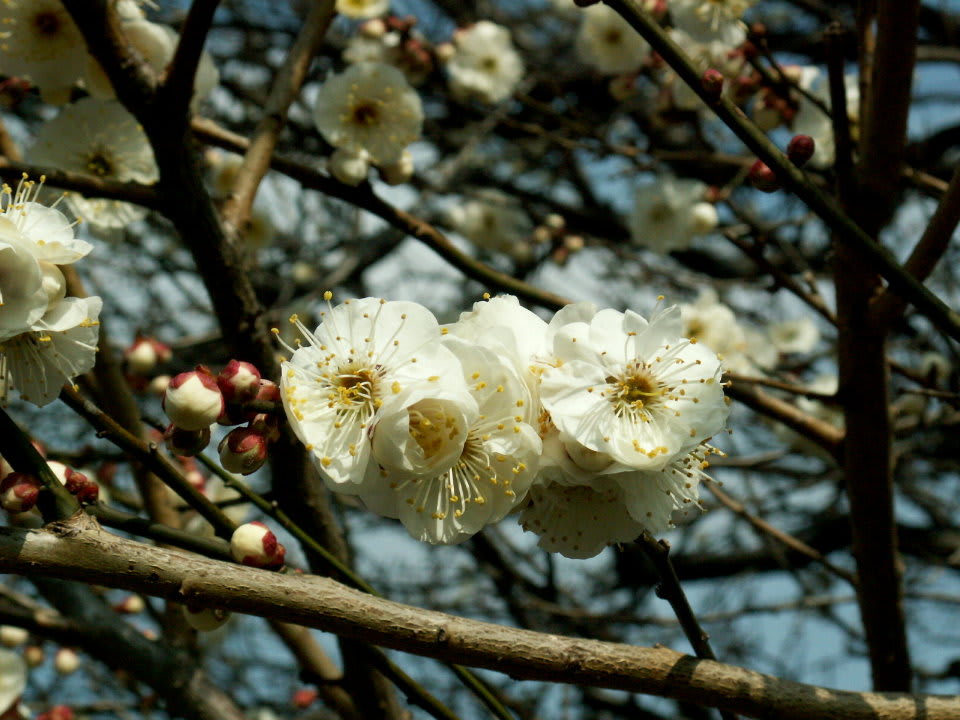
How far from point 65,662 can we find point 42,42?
3034 mm

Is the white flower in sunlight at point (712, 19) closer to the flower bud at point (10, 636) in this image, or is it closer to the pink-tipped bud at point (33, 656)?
the flower bud at point (10, 636)

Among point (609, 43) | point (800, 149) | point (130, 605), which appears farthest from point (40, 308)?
point (609, 43)

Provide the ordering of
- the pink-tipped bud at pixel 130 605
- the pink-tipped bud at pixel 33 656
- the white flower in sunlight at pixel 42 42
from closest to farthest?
the white flower in sunlight at pixel 42 42
the pink-tipped bud at pixel 130 605
the pink-tipped bud at pixel 33 656

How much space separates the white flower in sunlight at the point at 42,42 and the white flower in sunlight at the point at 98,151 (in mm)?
143

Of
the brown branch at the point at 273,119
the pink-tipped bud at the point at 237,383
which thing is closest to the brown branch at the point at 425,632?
the pink-tipped bud at the point at 237,383

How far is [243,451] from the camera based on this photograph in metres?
1.31

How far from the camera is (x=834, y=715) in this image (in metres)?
1.32

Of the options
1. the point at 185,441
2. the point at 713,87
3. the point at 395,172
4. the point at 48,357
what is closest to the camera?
the point at 185,441

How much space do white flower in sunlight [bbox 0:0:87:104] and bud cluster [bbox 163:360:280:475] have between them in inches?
53.7

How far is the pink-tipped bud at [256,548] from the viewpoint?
134 centimetres

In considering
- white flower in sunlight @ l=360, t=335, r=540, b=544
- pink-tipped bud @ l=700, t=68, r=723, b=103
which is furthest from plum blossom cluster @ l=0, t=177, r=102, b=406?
pink-tipped bud @ l=700, t=68, r=723, b=103

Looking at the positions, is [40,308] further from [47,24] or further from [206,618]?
[47,24]

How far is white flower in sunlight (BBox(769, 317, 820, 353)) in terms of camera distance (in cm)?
470

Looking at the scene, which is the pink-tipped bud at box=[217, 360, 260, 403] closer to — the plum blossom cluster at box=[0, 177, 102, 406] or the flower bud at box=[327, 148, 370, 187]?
the plum blossom cluster at box=[0, 177, 102, 406]
